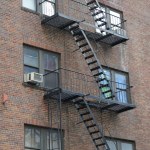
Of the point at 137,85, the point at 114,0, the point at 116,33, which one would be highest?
the point at 114,0

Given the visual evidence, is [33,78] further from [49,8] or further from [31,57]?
[49,8]

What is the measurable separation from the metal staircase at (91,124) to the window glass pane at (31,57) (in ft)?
7.47

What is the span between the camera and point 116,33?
889 inches

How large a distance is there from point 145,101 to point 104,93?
12.3 feet

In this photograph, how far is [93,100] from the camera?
69.7 feet

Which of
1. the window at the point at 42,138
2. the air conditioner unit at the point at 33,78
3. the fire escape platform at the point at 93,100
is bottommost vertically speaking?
the window at the point at 42,138

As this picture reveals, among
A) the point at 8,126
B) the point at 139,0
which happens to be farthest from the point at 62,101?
the point at 139,0

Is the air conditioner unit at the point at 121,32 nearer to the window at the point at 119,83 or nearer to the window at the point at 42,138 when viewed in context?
the window at the point at 119,83

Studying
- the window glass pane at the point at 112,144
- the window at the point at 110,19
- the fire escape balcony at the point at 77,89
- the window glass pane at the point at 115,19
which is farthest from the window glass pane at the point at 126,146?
the window glass pane at the point at 115,19

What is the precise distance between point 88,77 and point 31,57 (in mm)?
3097

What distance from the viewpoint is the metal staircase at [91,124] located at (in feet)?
64.3

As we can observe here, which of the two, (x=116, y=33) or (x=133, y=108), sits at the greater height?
(x=116, y=33)

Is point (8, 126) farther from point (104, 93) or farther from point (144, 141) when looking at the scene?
point (144, 141)

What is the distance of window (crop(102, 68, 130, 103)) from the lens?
23.0 meters
